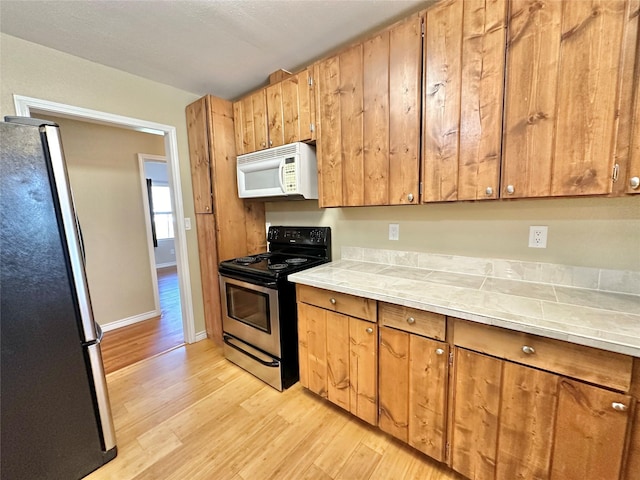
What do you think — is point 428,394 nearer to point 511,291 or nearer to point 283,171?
point 511,291

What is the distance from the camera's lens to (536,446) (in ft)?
3.43

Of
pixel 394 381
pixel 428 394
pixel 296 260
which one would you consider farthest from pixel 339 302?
pixel 296 260

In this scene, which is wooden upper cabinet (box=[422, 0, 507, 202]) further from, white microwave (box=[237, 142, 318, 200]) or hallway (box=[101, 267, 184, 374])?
hallway (box=[101, 267, 184, 374])

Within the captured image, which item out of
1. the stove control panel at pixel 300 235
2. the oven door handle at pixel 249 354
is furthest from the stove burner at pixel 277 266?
the oven door handle at pixel 249 354

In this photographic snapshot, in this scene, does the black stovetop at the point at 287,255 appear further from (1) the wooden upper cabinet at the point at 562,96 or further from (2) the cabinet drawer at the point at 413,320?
(1) the wooden upper cabinet at the point at 562,96

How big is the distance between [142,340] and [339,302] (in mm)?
2486

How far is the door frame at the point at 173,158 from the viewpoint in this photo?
1.98 m

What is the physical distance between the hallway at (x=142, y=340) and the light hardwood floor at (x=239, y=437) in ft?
1.07

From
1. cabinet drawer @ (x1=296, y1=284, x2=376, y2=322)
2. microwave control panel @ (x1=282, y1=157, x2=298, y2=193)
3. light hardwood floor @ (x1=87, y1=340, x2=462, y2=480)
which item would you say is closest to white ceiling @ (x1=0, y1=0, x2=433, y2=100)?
microwave control panel @ (x1=282, y1=157, x2=298, y2=193)

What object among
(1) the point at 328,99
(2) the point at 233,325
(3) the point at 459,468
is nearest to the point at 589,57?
(1) the point at 328,99

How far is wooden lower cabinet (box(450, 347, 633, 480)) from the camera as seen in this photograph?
36.2 inches

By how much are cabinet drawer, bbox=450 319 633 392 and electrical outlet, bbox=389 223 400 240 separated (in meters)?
0.86

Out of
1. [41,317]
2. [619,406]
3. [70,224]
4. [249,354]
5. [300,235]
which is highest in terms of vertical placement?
[70,224]

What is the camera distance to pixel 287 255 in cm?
251
